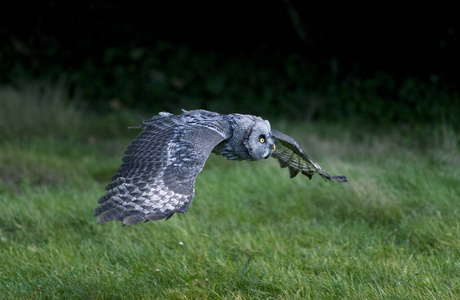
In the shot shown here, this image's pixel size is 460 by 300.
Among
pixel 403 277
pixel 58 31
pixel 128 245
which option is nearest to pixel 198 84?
pixel 58 31

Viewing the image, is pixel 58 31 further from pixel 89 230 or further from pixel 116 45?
pixel 89 230

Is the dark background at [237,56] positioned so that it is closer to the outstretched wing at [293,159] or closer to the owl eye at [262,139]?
the outstretched wing at [293,159]

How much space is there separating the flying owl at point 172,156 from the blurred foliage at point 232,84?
6.23 meters

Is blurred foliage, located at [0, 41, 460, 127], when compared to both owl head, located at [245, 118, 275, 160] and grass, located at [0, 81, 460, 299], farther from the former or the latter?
owl head, located at [245, 118, 275, 160]

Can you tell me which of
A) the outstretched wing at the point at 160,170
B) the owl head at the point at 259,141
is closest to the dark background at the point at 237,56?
the owl head at the point at 259,141

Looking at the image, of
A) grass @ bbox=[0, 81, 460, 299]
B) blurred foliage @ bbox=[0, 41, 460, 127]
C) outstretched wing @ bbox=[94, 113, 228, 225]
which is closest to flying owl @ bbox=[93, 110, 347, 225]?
outstretched wing @ bbox=[94, 113, 228, 225]

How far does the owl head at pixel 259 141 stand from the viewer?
3.40 metres

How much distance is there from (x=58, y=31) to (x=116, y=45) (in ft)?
4.14

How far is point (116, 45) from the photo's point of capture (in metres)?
11.8

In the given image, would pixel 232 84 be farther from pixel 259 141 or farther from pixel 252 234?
pixel 259 141

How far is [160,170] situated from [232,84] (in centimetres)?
830

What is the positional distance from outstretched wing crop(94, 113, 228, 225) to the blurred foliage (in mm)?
6425

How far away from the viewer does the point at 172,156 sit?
10.4ft

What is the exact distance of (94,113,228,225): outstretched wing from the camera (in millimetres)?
2822
